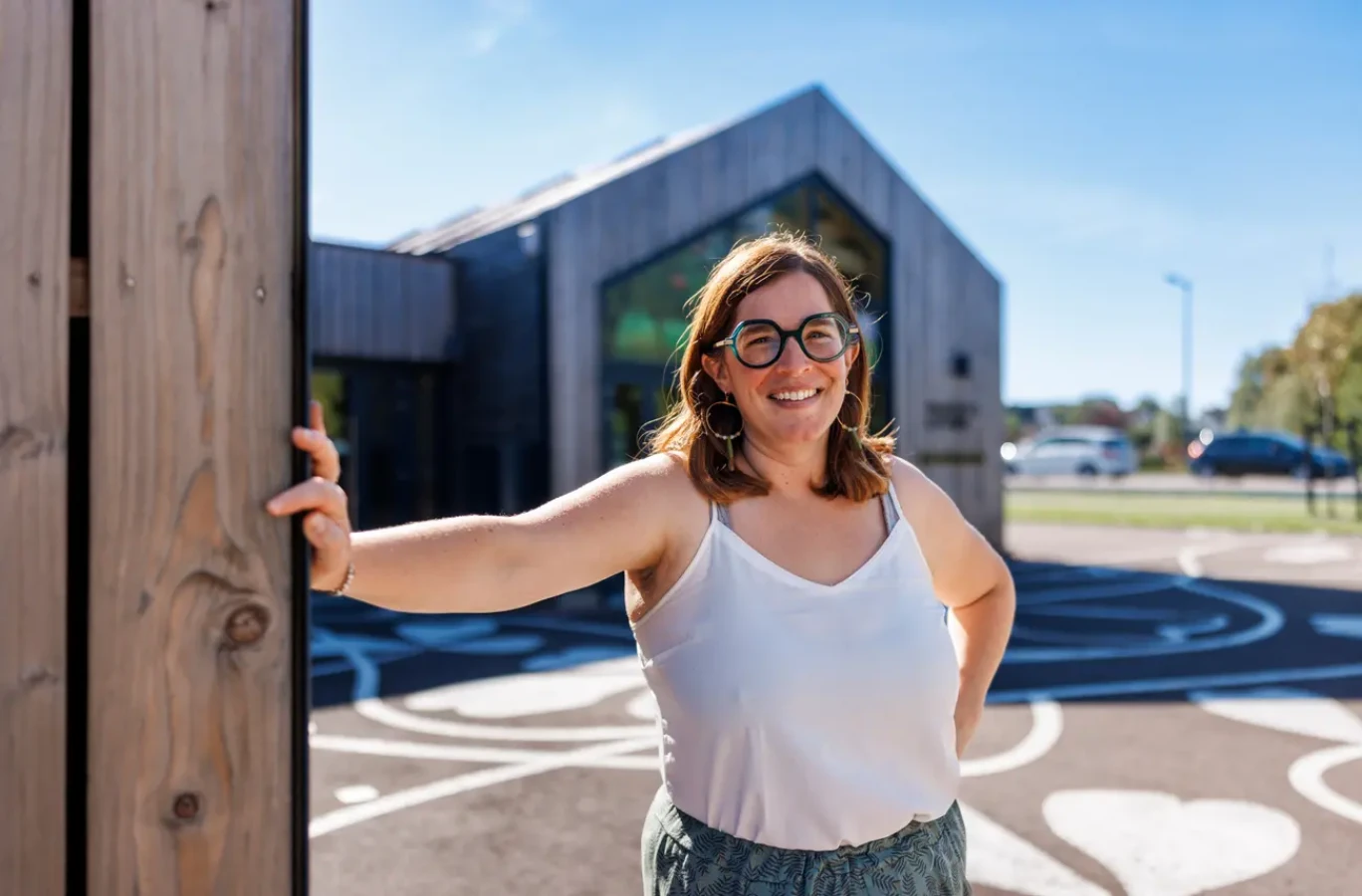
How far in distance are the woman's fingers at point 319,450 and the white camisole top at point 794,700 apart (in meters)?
0.67

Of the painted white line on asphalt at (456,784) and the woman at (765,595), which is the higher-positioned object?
the woman at (765,595)

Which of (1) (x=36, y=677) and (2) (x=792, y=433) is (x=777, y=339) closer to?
(2) (x=792, y=433)

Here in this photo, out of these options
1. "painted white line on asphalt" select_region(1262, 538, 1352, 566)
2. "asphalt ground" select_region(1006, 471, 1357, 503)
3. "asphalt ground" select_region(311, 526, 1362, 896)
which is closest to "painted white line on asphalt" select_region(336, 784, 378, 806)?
"asphalt ground" select_region(311, 526, 1362, 896)

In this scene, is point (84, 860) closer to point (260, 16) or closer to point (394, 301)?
point (260, 16)

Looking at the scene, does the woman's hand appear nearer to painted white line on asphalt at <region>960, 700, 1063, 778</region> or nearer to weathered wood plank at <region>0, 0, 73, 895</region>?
weathered wood plank at <region>0, 0, 73, 895</region>

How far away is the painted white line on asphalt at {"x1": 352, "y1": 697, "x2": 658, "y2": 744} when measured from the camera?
215 inches

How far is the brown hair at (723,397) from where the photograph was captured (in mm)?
1980

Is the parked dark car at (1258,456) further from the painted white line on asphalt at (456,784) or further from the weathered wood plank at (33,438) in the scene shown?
the weathered wood plank at (33,438)

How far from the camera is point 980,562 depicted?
2.37 meters

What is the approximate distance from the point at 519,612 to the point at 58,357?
29.6 ft

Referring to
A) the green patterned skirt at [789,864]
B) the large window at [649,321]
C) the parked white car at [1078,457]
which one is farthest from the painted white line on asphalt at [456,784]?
the parked white car at [1078,457]

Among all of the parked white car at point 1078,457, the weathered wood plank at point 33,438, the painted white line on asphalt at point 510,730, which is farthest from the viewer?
the parked white car at point 1078,457

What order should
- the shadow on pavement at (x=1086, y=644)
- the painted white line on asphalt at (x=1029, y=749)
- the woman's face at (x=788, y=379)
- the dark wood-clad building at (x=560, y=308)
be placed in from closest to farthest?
1. the woman's face at (x=788, y=379)
2. the painted white line on asphalt at (x=1029, y=749)
3. the shadow on pavement at (x=1086, y=644)
4. the dark wood-clad building at (x=560, y=308)

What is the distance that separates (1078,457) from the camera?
36.0 metres
